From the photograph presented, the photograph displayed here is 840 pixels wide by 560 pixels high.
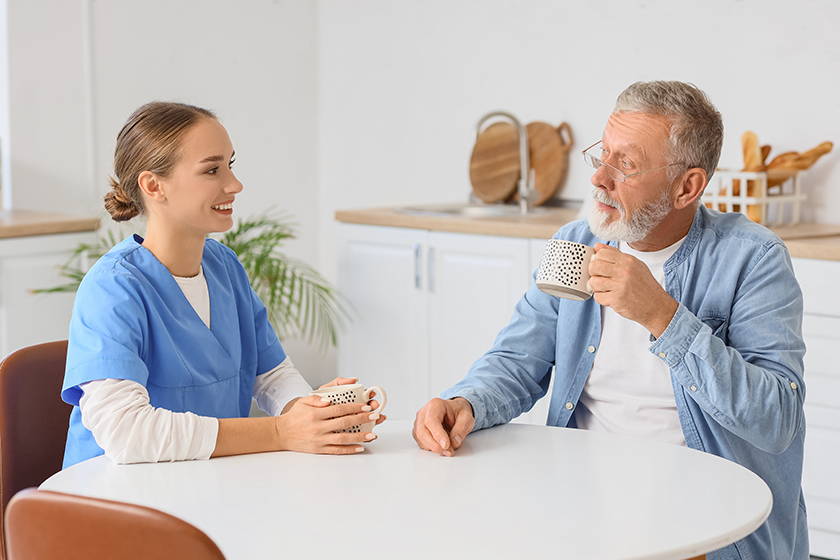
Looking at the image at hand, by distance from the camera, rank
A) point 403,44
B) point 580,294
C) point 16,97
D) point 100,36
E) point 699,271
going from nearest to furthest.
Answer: point 580,294 < point 699,271 < point 16,97 < point 100,36 < point 403,44

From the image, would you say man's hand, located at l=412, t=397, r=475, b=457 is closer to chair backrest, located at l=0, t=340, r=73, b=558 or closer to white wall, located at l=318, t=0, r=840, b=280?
chair backrest, located at l=0, t=340, r=73, b=558

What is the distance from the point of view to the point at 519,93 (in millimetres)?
3604

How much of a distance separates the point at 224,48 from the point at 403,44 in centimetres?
86

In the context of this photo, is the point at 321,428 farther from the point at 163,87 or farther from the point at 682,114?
the point at 163,87

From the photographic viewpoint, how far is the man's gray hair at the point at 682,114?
1488 millimetres

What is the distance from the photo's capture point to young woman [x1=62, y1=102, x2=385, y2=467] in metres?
1.25

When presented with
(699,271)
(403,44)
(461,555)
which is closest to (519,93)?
(403,44)

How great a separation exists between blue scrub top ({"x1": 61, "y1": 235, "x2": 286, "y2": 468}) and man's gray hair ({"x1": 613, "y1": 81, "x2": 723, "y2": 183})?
763 millimetres

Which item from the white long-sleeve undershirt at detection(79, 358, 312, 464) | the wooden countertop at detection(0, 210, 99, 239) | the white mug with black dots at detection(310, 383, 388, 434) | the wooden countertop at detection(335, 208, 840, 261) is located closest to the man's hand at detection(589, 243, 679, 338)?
the white mug with black dots at detection(310, 383, 388, 434)

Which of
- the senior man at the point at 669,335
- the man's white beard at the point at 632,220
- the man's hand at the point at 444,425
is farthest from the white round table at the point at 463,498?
the man's white beard at the point at 632,220

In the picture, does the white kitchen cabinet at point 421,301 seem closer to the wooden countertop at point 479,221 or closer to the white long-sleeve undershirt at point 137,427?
the wooden countertop at point 479,221

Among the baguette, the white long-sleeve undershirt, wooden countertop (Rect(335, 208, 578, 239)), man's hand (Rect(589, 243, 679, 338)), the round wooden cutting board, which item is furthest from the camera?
the round wooden cutting board

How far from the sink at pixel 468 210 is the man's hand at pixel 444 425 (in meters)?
1.95

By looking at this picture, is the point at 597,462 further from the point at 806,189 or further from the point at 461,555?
the point at 806,189
